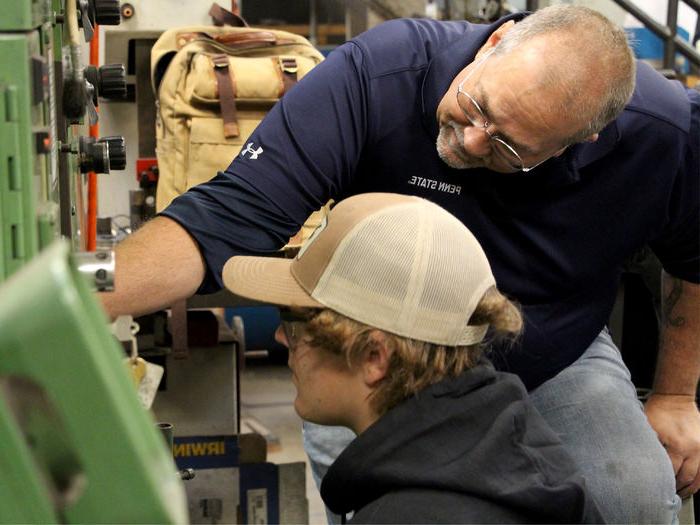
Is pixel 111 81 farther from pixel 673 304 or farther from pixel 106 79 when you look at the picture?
pixel 673 304

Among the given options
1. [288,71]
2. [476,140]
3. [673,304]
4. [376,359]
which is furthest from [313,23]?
[376,359]

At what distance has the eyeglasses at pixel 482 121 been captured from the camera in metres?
2.02

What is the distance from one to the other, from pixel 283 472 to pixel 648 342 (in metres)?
1.28

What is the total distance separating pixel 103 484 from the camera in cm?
73

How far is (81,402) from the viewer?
72cm

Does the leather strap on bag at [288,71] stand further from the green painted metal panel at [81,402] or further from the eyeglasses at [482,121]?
the green painted metal panel at [81,402]

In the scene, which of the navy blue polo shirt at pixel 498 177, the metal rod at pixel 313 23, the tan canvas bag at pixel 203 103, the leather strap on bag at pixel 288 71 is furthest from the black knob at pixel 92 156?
the metal rod at pixel 313 23

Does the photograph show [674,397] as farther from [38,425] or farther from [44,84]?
[38,425]

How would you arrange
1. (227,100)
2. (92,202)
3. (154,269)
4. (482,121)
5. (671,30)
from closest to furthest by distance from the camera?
(154,269) → (482,121) → (92,202) → (227,100) → (671,30)

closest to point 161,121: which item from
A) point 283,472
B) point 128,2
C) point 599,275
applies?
point 128,2

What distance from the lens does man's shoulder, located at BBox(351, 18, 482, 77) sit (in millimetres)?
2211

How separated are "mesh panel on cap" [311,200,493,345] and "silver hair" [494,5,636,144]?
644 millimetres

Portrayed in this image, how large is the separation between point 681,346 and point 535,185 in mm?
617

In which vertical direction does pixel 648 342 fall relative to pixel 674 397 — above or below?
below
